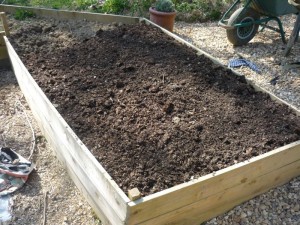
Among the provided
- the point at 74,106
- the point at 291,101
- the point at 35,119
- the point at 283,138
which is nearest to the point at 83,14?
the point at 35,119

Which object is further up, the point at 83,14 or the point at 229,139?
the point at 83,14

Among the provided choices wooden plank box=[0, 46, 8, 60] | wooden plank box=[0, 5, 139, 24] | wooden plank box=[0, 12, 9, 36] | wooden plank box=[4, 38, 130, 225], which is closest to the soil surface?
wooden plank box=[4, 38, 130, 225]

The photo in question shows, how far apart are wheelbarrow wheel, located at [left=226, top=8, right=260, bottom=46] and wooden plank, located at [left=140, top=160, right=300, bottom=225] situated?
2.91 metres

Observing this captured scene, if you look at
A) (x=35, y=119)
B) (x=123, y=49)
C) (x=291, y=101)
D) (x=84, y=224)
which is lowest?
(x=84, y=224)

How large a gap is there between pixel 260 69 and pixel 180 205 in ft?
10.3

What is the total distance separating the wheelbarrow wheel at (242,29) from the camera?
5.14 meters

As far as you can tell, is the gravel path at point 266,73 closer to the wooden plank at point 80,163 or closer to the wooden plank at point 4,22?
the wooden plank at point 80,163

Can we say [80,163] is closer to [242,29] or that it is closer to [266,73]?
[266,73]

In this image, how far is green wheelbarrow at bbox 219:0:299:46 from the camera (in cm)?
504

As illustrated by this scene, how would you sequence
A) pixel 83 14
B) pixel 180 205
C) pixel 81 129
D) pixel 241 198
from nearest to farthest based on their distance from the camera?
pixel 180 205 → pixel 241 198 → pixel 81 129 → pixel 83 14

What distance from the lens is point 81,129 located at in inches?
115

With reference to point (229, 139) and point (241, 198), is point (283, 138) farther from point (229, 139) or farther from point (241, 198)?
point (241, 198)

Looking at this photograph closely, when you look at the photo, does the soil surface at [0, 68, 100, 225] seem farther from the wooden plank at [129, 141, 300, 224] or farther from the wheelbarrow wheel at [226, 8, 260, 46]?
the wheelbarrow wheel at [226, 8, 260, 46]

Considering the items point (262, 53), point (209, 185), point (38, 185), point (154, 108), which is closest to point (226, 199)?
point (209, 185)
